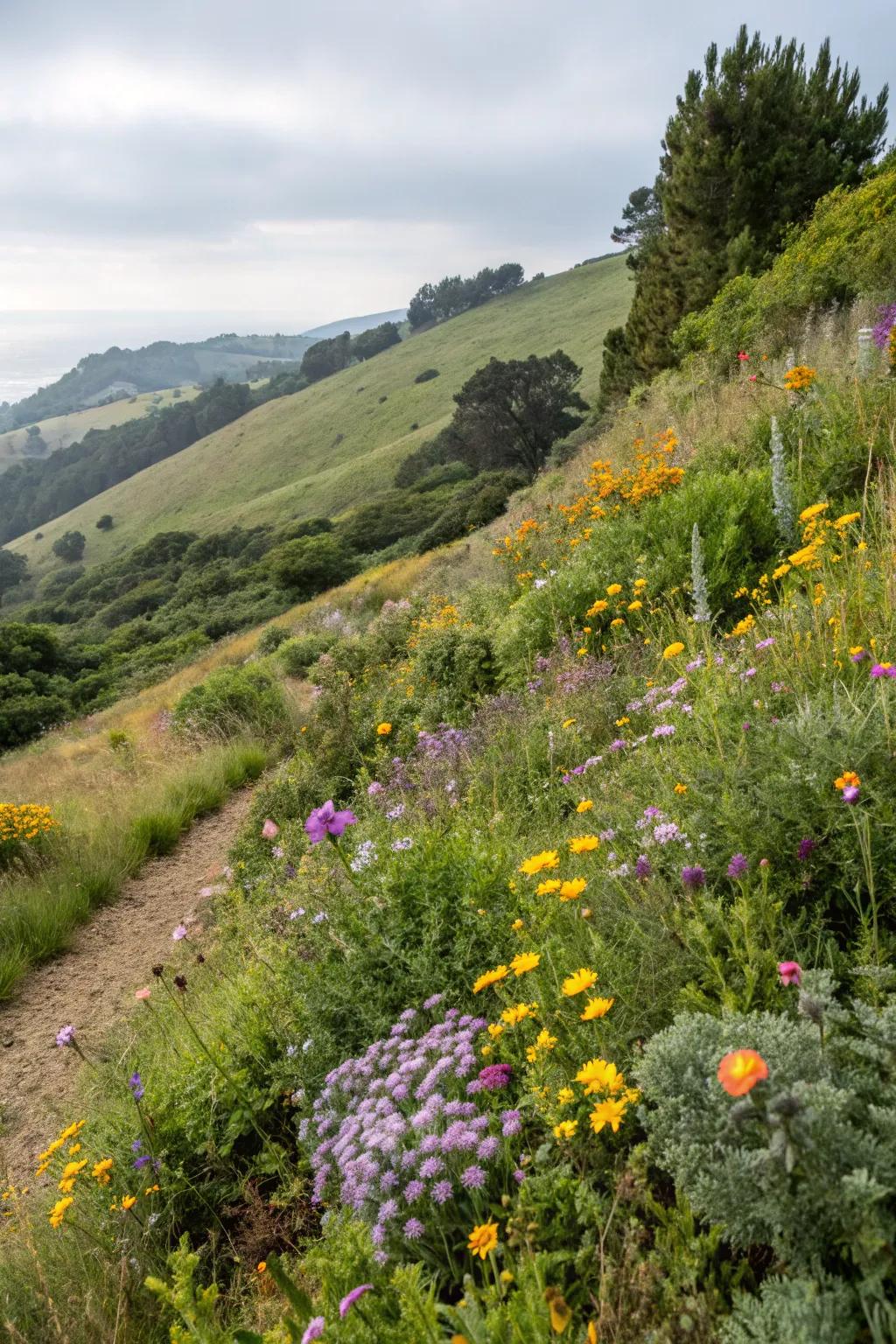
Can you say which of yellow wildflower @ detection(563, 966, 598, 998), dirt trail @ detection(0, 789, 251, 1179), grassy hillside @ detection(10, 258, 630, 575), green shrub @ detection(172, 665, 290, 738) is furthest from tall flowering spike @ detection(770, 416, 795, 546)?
grassy hillside @ detection(10, 258, 630, 575)

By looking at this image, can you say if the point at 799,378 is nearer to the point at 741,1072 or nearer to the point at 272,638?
the point at 741,1072

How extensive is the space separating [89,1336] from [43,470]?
13233 centimetres

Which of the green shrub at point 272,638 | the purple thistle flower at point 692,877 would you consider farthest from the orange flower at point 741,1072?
the green shrub at point 272,638

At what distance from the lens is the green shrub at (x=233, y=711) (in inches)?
394

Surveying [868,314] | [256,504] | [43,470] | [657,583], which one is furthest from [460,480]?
[43,470]

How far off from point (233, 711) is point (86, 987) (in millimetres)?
5596

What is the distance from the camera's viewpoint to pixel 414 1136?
71.0 inches

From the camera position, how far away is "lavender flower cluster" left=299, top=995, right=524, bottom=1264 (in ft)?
5.43

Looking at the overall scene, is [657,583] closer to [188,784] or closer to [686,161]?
[188,784]

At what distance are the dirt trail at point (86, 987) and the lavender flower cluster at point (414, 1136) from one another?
7.51 feet

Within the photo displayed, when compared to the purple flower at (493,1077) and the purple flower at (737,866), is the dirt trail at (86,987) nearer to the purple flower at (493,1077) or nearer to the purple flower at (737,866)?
the purple flower at (493,1077)

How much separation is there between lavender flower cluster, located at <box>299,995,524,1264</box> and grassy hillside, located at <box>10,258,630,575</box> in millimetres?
57933

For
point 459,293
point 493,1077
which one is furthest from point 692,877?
point 459,293

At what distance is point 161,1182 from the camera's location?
2.54 metres
